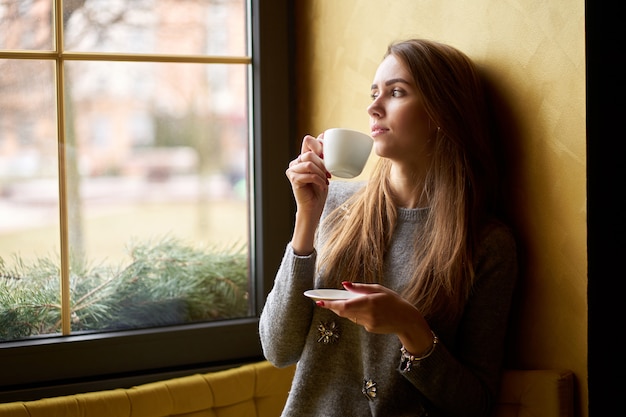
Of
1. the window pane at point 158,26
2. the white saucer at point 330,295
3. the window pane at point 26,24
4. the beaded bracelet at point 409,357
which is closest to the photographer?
the white saucer at point 330,295

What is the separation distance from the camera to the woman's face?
155 cm

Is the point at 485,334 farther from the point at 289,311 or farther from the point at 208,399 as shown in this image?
the point at 208,399

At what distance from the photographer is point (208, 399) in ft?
6.53

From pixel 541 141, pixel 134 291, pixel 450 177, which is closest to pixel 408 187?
pixel 450 177

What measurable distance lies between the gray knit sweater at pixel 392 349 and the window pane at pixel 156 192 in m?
0.59

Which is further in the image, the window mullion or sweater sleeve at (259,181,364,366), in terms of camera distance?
the window mullion

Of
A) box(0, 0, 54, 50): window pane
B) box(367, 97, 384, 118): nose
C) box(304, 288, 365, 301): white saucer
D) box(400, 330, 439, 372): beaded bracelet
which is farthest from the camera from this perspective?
box(0, 0, 54, 50): window pane

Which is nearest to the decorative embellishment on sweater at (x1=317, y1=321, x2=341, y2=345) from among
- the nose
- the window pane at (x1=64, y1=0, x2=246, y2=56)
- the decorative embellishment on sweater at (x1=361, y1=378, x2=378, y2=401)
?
the decorative embellishment on sweater at (x1=361, y1=378, x2=378, y2=401)

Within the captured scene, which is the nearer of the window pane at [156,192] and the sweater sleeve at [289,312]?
the sweater sleeve at [289,312]

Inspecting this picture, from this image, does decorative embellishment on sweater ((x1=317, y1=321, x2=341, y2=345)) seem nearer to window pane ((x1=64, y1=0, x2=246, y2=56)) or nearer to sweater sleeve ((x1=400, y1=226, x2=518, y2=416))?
sweater sleeve ((x1=400, y1=226, x2=518, y2=416))

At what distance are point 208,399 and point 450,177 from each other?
94 centimetres

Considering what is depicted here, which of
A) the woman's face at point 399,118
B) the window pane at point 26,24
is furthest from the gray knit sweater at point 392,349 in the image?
the window pane at point 26,24

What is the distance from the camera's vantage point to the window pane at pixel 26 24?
Answer: 78.7 inches

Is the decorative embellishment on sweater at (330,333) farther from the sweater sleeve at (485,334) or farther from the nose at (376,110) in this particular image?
the nose at (376,110)
